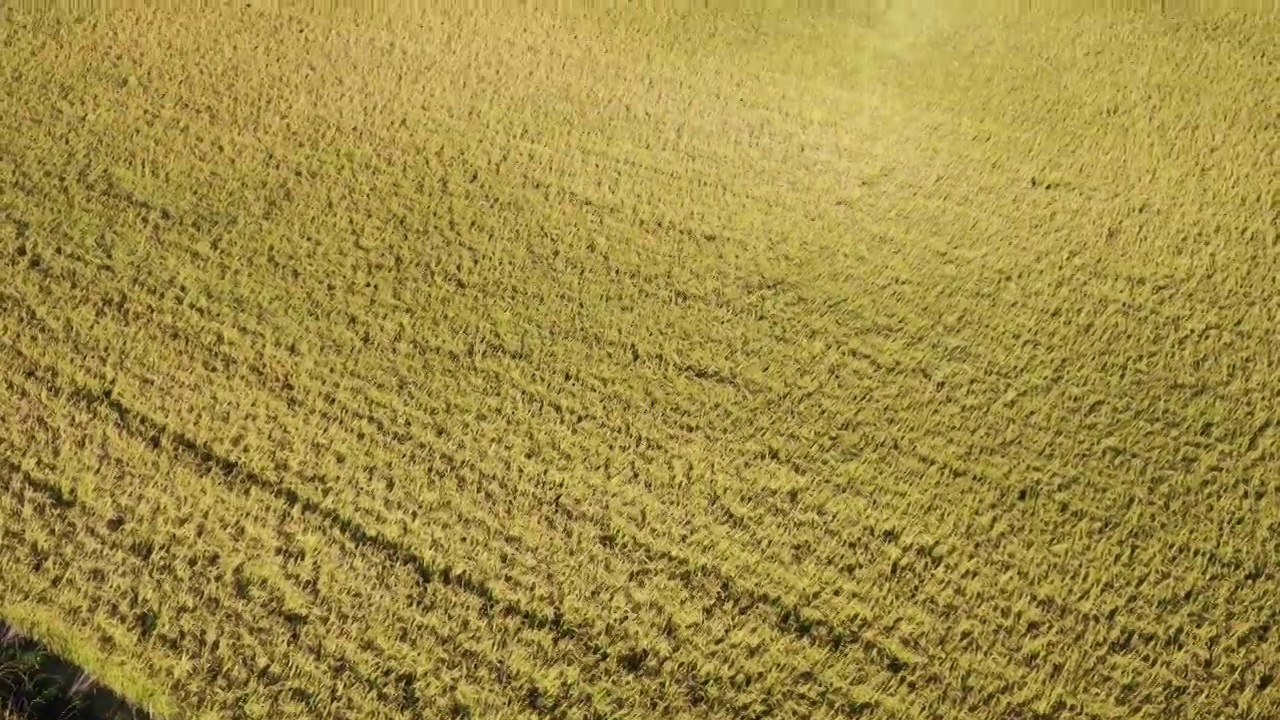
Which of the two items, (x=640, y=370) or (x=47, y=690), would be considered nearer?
(x=47, y=690)

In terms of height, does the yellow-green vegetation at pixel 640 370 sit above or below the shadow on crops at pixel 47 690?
above

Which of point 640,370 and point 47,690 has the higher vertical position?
point 640,370

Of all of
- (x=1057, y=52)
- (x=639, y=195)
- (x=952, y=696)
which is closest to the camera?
(x=952, y=696)

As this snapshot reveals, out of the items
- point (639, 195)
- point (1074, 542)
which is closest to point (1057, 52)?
point (639, 195)

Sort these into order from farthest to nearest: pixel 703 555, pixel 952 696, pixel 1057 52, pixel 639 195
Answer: pixel 1057 52
pixel 639 195
pixel 703 555
pixel 952 696

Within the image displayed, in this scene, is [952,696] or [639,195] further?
[639,195]

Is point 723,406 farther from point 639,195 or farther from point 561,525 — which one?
point 639,195
